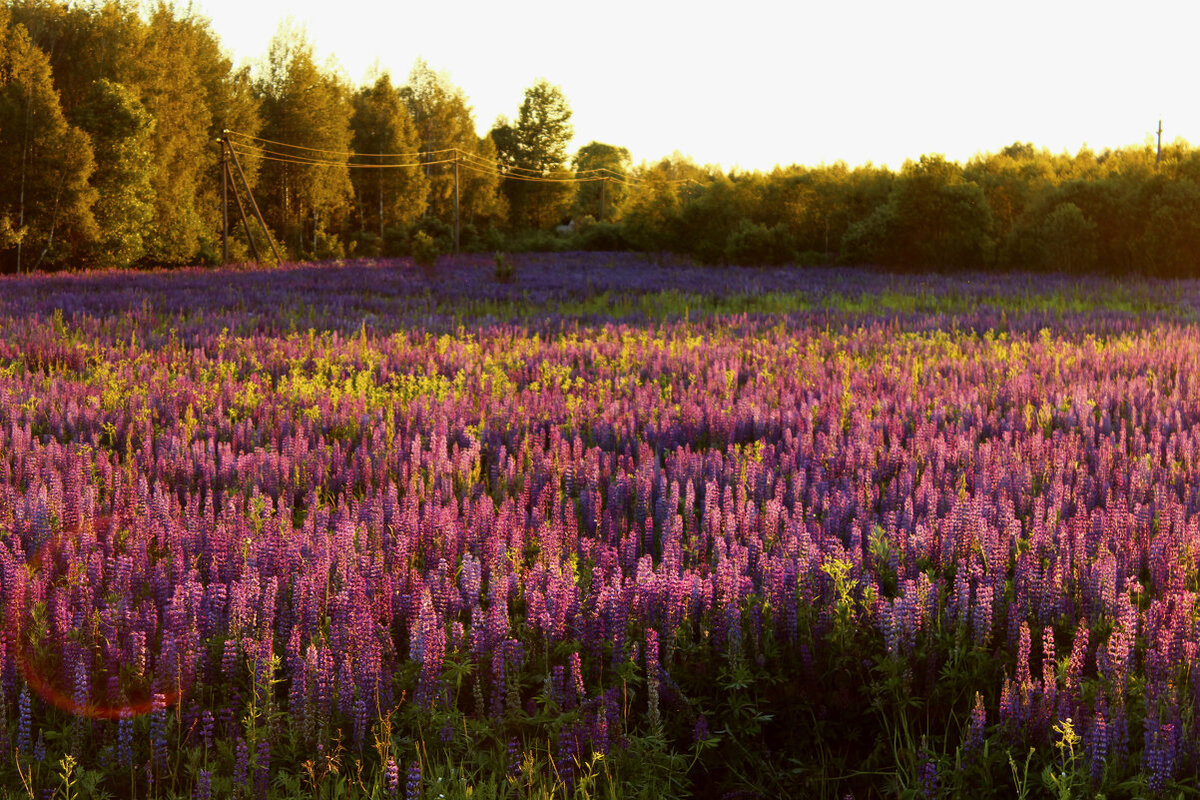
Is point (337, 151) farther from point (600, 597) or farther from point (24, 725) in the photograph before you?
point (24, 725)

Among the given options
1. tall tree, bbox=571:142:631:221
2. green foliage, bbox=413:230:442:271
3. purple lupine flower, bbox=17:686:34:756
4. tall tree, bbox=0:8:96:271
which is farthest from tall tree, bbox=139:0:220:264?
purple lupine flower, bbox=17:686:34:756

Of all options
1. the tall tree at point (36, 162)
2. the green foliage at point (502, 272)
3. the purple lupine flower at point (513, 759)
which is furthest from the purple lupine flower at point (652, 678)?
the tall tree at point (36, 162)

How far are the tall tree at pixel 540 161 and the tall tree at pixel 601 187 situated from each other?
8.79ft

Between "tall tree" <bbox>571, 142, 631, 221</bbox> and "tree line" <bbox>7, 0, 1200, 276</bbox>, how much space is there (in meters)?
17.0

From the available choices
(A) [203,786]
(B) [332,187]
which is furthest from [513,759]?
(B) [332,187]

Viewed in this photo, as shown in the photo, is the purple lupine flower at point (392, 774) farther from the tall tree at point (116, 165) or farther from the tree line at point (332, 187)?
the tall tree at point (116, 165)

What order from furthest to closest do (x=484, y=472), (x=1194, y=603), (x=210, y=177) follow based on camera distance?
(x=210, y=177) → (x=484, y=472) → (x=1194, y=603)

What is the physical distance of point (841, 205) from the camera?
37.0 m

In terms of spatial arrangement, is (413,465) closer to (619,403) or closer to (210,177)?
(619,403)

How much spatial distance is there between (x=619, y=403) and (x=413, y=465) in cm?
240

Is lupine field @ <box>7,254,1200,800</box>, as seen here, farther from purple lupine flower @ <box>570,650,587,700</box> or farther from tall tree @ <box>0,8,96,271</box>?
tall tree @ <box>0,8,96,271</box>

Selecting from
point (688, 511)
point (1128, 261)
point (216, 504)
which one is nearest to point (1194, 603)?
point (688, 511)

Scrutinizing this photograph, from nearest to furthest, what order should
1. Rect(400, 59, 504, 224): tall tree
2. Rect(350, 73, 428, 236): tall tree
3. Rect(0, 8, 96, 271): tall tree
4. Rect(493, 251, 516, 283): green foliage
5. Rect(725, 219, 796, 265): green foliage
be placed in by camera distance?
Rect(493, 251, 516, 283): green foliage, Rect(725, 219, 796, 265): green foliage, Rect(0, 8, 96, 271): tall tree, Rect(350, 73, 428, 236): tall tree, Rect(400, 59, 504, 224): tall tree

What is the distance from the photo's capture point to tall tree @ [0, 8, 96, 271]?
36.0m
